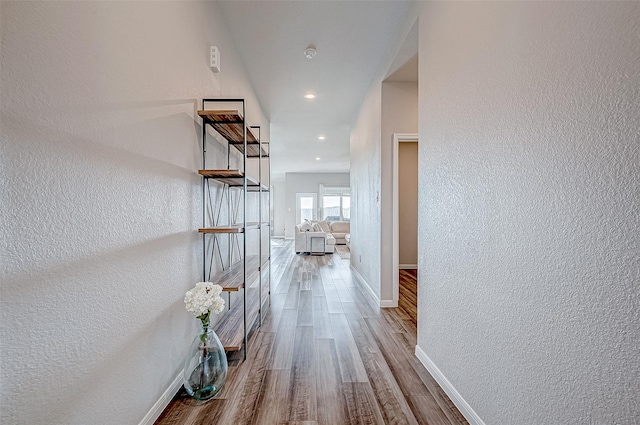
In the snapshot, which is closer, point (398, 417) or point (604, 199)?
point (604, 199)

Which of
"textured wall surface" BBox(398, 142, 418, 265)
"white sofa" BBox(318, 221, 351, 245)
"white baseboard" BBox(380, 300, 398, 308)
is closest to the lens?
"white baseboard" BBox(380, 300, 398, 308)

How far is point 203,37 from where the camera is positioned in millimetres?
2014

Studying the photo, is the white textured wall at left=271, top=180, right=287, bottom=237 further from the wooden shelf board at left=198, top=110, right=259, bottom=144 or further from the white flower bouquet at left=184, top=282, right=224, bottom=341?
the white flower bouquet at left=184, top=282, right=224, bottom=341

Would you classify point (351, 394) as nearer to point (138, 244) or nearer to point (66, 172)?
point (138, 244)

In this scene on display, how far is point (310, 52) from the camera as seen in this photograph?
2879 millimetres

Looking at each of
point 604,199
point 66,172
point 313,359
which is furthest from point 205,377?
point 604,199

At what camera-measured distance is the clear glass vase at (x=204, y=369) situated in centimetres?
160

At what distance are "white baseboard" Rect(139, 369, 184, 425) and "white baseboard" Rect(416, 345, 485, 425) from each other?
5.19ft

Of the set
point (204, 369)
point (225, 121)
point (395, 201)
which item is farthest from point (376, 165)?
point (204, 369)

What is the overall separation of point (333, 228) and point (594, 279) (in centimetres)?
891

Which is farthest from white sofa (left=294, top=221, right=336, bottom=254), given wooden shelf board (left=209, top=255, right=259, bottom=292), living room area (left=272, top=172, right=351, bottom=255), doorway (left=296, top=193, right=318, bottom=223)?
wooden shelf board (left=209, top=255, right=259, bottom=292)

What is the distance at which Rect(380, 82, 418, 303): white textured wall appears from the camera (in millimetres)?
3191

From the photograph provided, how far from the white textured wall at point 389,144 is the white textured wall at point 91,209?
216cm

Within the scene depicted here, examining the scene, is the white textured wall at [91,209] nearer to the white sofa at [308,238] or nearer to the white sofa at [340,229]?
the white sofa at [308,238]
